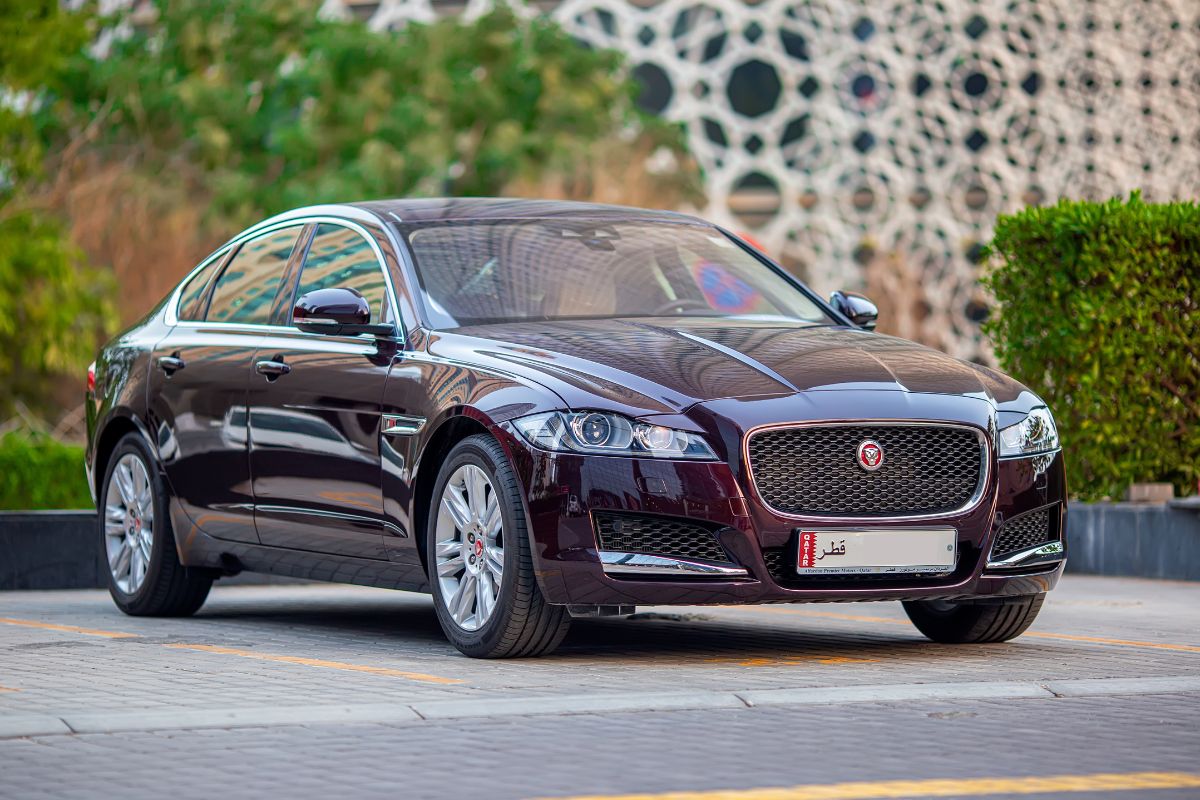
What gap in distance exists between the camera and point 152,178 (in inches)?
1553

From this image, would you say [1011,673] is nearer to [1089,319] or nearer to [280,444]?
[280,444]

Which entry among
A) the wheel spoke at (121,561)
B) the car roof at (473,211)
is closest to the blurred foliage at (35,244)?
the wheel spoke at (121,561)

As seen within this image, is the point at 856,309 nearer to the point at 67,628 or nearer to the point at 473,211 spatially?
the point at 473,211

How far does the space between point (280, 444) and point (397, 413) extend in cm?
96

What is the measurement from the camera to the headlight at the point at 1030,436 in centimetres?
812

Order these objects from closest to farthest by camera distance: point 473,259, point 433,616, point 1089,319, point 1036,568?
point 1036,568, point 473,259, point 433,616, point 1089,319

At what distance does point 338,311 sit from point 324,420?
20.7 inches

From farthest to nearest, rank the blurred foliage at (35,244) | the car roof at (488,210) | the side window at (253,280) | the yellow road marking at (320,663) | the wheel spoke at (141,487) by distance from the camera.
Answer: the blurred foliage at (35,244), the wheel spoke at (141,487), the side window at (253,280), the car roof at (488,210), the yellow road marking at (320,663)

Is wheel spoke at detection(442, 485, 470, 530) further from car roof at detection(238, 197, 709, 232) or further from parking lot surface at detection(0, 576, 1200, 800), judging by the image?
car roof at detection(238, 197, 709, 232)

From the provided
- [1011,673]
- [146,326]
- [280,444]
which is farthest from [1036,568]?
[146,326]

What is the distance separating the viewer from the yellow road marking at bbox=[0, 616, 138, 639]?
9.45m

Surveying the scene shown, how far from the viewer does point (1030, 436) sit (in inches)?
324

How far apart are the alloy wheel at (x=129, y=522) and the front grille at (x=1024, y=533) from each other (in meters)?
4.10

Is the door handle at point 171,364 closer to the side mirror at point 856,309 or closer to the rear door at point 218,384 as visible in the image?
the rear door at point 218,384
